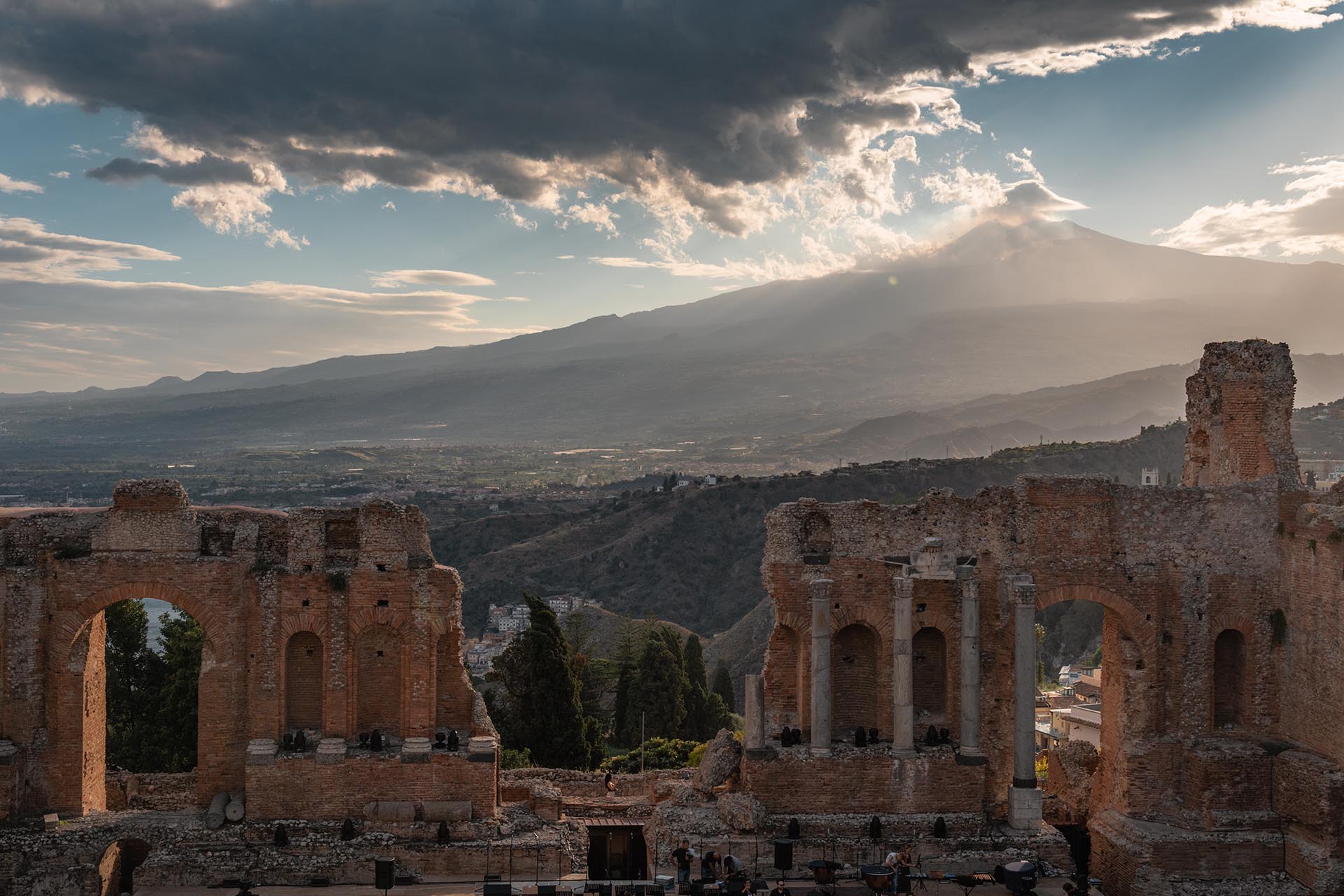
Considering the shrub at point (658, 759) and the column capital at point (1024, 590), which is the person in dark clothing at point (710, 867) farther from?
the shrub at point (658, 759)

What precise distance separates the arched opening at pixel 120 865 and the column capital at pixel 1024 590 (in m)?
18.2

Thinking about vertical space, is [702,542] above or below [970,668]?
below

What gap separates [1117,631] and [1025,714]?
2.86m

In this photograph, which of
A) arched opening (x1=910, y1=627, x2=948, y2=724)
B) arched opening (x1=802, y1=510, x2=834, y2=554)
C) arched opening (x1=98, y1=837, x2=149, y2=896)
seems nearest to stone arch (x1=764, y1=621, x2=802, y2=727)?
arched opening (x1=802, y1=510, x2=834, y2=554)

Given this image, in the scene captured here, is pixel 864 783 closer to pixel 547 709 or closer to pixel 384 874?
pixel 384 874

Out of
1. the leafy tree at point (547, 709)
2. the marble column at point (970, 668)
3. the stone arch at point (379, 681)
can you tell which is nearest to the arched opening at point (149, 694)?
the stone arch at point (379, 681)

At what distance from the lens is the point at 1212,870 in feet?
76.4

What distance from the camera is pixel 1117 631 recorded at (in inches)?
987

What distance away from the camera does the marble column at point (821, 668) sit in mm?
24547

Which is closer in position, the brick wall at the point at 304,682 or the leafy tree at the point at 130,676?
the brick wall at the point at 304,682

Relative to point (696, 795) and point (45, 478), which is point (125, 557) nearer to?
point (696, 795)

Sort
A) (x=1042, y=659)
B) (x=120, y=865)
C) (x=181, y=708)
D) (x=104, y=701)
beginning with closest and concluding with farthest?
(x=120, y=865), (x=104, y=701), (x=181, y=708), (x=1042, y=659)

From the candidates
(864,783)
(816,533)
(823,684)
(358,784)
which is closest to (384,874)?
(358,784)

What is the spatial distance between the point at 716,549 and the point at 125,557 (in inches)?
2418
